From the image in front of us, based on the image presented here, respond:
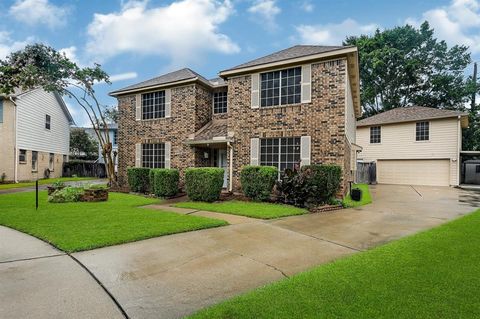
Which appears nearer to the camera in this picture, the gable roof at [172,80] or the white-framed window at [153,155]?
the gable roof at [172,80]

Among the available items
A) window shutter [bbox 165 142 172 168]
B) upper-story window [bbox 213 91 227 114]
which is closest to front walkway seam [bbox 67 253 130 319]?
window shutter [bbox 165 142 172 168]

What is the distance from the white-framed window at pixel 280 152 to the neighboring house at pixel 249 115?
0.04 m

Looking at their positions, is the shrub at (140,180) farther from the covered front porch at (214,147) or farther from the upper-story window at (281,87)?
the upper-story window at (281,87)

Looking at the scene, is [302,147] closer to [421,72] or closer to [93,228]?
[93,228]

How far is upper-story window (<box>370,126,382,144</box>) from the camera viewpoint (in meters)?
22.7

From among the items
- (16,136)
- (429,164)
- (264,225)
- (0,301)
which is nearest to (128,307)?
(0,301)

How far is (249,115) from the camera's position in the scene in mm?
12102

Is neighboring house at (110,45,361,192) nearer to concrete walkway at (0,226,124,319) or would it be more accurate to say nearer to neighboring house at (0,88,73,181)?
concrete walkway at (0,226,124,319)

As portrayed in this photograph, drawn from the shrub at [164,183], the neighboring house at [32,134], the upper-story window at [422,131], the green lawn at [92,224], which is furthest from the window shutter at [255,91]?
the upper-story window at [422,131]

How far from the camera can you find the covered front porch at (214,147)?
12.4 m

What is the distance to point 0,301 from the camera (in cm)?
294

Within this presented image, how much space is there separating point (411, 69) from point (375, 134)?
13900mm

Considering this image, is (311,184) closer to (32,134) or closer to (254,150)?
(254,150)

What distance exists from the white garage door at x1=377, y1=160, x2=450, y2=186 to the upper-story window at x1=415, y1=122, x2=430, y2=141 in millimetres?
1776
